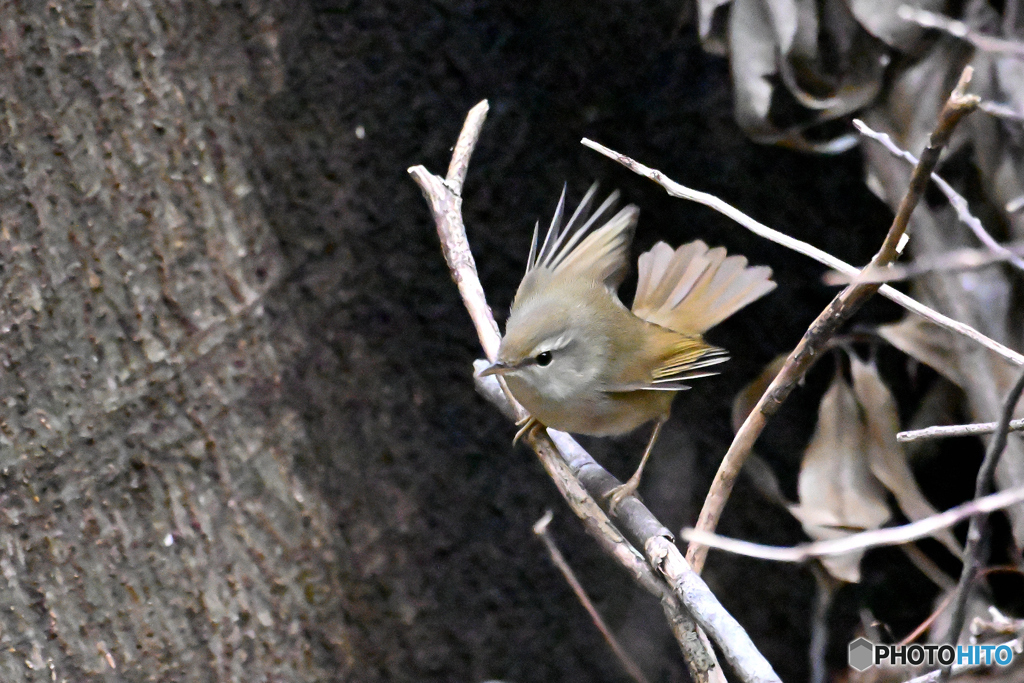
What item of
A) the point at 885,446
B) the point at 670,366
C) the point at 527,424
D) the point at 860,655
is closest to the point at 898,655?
the point at 860,655

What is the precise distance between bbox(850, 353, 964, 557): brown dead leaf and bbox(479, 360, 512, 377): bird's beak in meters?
1.03

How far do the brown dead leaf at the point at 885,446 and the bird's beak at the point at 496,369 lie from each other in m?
1.03

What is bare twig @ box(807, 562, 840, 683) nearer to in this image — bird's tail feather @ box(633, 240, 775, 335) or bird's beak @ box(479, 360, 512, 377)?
bird's tail feather @ box(633, 240, 775, 335)

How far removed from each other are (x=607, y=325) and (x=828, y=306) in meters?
0.72

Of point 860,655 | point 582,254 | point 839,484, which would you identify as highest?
point 582,254

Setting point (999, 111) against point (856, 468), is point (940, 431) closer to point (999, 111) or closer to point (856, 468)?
point (999, 111)

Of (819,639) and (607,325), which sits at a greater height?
(607,325)

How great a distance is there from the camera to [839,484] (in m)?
1.93

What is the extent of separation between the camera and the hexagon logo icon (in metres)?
1.90

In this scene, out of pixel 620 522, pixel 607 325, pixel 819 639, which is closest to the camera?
pixel 620 522

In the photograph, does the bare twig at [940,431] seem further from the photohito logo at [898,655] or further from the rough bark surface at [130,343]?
the rough bark surface at [130,343]

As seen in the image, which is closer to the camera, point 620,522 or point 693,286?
point 620,522

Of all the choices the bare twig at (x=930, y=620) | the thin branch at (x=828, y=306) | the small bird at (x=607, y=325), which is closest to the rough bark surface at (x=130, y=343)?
the small bird at (x=607, y=325)

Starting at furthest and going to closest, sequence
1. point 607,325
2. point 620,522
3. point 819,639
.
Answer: point 819,639 < point 607,325 < point 620,522
